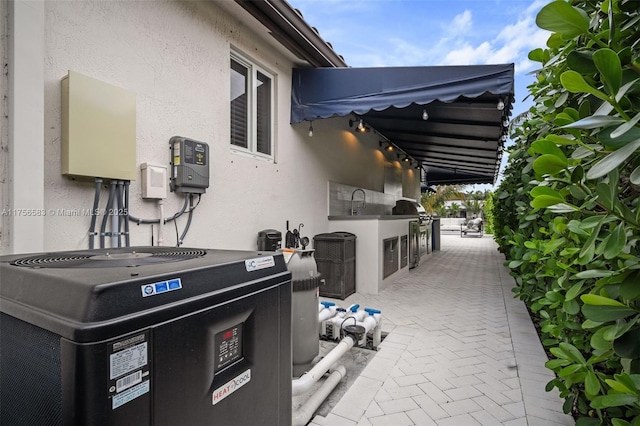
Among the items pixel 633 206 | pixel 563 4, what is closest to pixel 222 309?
pixel 563 4

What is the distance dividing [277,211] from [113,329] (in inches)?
144

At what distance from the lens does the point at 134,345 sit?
2.49ft

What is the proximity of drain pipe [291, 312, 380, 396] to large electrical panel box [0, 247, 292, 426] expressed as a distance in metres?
0.87

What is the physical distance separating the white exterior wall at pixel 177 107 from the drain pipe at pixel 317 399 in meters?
1.77

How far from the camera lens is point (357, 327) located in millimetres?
2791

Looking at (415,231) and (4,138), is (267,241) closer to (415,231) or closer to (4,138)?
(4,138)

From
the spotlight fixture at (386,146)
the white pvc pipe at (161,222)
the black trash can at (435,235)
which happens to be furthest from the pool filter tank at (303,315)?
the black trash can at (435,235)

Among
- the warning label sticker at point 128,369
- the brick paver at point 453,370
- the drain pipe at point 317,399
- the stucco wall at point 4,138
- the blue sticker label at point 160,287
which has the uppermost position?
the stucco wall at point 4,138

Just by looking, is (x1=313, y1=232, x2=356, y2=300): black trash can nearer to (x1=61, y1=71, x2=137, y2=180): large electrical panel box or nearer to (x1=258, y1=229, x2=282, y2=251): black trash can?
(x1=258, y1=229, x2=282, y2=251): black trash can

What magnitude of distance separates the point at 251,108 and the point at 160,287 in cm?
354

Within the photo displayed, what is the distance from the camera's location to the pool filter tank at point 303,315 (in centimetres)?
249

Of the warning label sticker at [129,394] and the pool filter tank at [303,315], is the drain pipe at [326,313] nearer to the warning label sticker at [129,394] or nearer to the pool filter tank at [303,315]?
the pool filter tank at [303,315]

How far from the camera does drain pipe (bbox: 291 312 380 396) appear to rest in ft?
6.42

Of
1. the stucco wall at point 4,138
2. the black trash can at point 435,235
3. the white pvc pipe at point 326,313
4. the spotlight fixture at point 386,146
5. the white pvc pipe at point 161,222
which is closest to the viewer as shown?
the stucco wall at point 4,138
